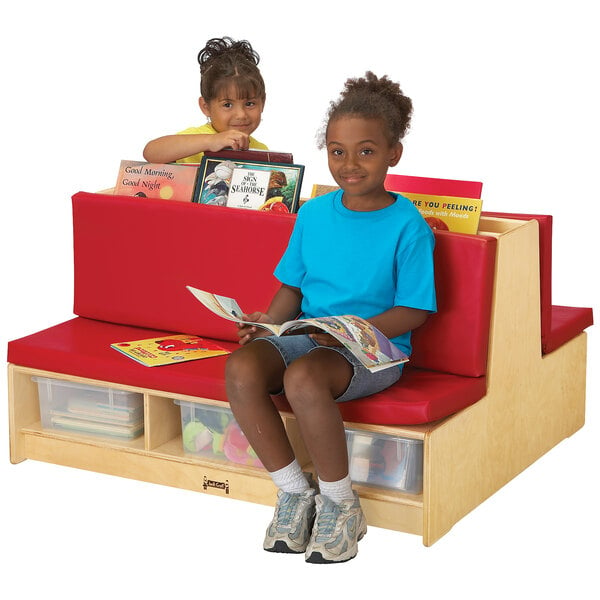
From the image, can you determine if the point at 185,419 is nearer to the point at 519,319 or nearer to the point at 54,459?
the point at 54,459

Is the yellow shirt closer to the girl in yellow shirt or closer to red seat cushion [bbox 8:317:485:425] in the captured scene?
the girl in yellow shirt

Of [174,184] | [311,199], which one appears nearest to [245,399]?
[311,199]

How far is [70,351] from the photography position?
5.46 metres

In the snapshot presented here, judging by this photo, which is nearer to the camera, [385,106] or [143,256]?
[385,106]

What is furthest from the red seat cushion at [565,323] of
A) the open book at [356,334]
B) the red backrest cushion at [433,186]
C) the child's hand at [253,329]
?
the child's hand at [253,329]

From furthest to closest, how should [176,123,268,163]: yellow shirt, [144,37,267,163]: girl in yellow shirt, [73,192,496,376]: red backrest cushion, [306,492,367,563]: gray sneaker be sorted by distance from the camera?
[176,123,268,163]: yellow shirt, [144,37,267,163]: girl in yellow shirt, [73,192,496,376]: red backrest cushion, [306,492,367,563]: gray sneaker

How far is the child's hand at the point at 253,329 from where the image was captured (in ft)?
16.4

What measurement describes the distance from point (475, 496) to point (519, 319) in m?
0.71

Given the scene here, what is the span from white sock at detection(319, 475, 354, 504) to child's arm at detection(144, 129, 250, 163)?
172cm

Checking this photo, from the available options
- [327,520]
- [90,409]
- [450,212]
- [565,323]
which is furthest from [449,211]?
[90,409]

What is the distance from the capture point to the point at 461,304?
506 cm

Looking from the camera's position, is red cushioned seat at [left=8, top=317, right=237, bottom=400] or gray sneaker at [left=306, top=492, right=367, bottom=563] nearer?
gray sneaker at [left=306, top=492, right=367, bottom=563]

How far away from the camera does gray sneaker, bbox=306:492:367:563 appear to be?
4730 mm

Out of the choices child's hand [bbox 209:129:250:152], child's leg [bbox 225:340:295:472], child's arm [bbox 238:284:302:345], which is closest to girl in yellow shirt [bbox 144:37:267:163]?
child's hand [bbox 209:129:250:152]
